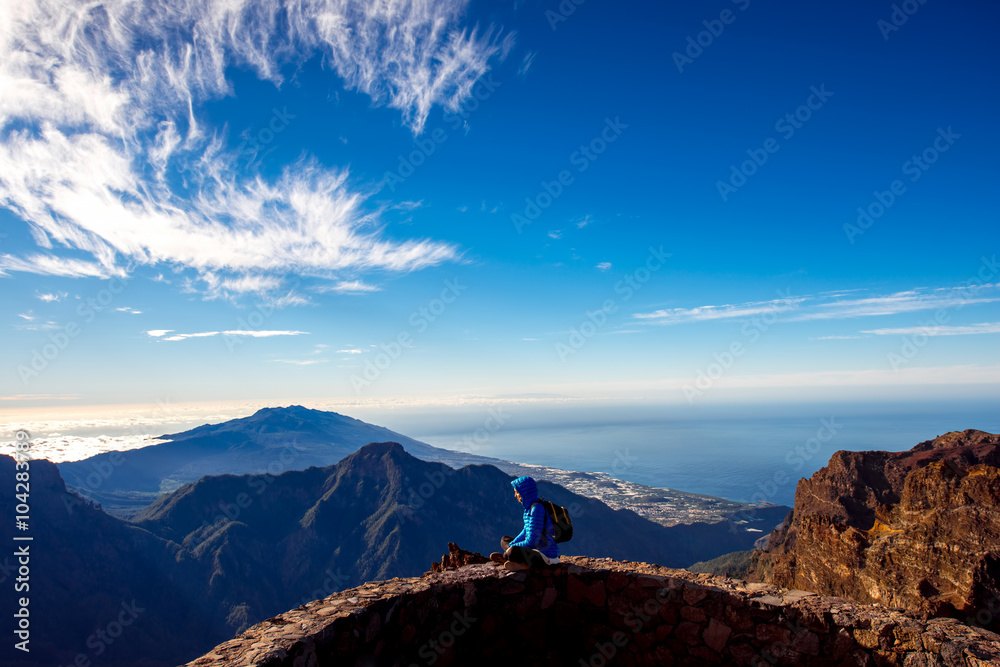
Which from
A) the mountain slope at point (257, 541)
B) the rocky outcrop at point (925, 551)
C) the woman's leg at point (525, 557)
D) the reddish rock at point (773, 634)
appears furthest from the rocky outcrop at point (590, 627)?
the mountain slope at point (257, 541)

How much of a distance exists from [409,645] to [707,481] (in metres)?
174

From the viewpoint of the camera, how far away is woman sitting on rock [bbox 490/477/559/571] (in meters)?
5.78

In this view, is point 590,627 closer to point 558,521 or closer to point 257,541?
point 558,521

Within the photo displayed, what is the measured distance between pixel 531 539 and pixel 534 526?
0.67 feet

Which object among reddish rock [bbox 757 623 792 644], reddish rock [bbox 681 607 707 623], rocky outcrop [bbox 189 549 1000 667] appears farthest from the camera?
reddish rock [bbox 681 607 707 623]

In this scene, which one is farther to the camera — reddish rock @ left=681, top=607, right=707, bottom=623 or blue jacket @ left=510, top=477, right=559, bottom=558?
blue jacket @ left=510, top=477, right=559, bottom=558

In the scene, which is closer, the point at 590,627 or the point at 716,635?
the point at 716,635

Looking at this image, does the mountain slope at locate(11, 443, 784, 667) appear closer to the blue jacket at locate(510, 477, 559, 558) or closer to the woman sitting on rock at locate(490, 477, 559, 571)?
the woman sitting on rock at locate(490, 477, 559, 571)

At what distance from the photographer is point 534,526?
5.84 meters

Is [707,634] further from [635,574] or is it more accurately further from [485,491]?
[485,491]

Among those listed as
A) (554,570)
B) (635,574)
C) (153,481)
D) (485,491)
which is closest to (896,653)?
(635,574)

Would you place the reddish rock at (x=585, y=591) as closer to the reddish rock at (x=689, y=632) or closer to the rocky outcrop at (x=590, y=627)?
the rocky outcrop at (x=590, y=627)

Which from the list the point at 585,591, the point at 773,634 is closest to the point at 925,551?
the point at 773,634

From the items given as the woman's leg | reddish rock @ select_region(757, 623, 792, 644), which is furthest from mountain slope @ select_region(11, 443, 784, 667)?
reddish rock @ select_region(757, 623, 792, 644)
